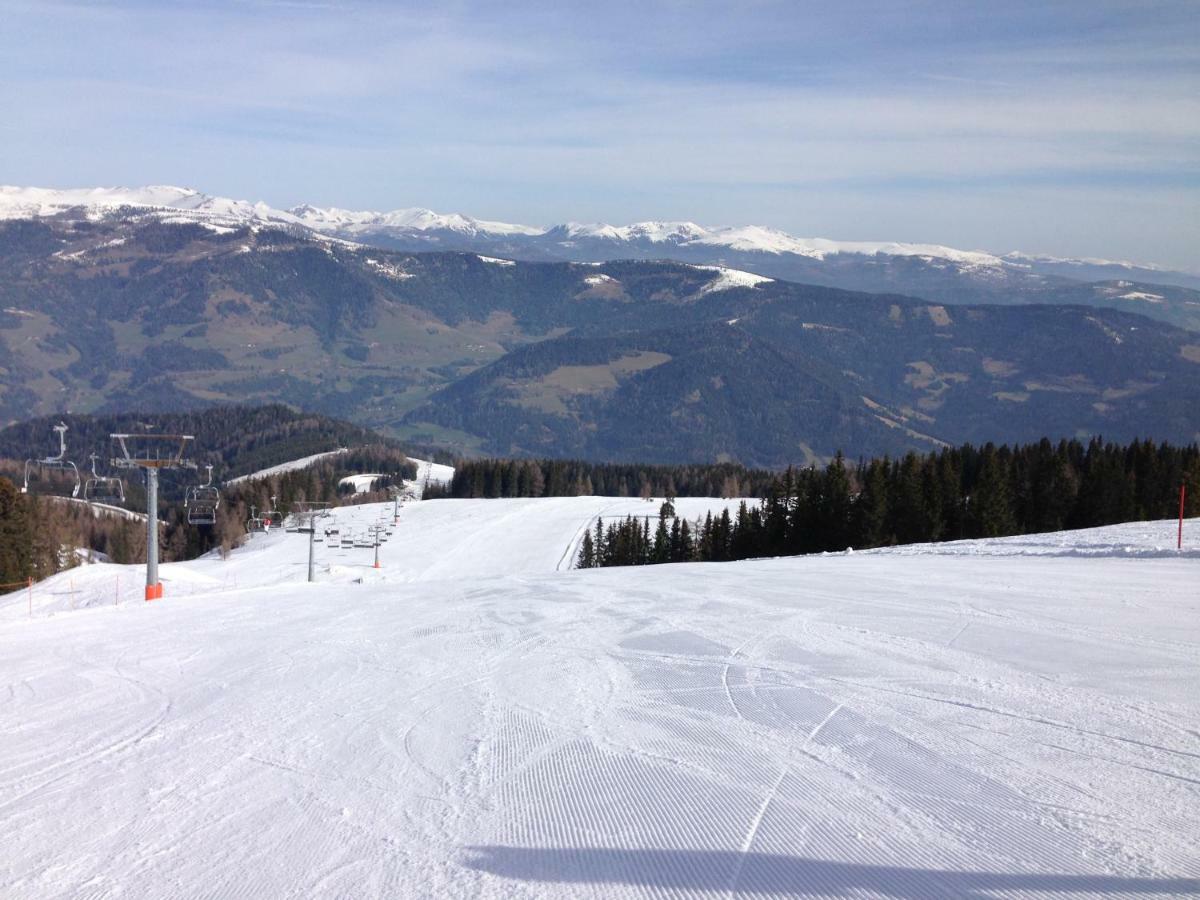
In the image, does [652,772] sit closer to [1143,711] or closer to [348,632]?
[1143,711]

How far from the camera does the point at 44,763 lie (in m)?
9.01

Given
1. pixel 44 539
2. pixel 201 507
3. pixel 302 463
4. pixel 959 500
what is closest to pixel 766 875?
pixel 201 507

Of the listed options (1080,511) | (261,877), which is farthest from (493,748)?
(1080,511)

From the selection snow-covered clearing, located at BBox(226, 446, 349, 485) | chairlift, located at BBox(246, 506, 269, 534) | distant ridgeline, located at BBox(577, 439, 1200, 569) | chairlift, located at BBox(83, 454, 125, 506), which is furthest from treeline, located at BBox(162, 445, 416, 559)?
chairlift, located at BBox(83, 454, 125, 506)

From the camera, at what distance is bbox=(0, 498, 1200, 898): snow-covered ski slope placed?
20.5 feet

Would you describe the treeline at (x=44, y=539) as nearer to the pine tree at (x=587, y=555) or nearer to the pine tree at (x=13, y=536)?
the pine tree at (x=13, y=536)

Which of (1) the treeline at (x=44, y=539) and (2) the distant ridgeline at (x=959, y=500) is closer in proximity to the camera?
(1) the treeline at (x=44, y=539)

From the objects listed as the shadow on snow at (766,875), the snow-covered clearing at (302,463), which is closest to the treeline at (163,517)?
the snow-covered clearing at (302,463)

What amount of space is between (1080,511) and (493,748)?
175ft

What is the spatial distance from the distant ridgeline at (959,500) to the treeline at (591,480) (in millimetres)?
55011

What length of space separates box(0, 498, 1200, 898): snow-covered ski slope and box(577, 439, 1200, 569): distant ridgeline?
32.9m

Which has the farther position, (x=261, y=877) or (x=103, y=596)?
(x=103, y=596)

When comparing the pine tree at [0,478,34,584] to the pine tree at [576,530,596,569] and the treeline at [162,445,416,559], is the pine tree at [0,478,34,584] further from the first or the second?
the pine tree at [576,530,596,569]

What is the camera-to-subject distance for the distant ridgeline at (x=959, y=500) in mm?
50344
